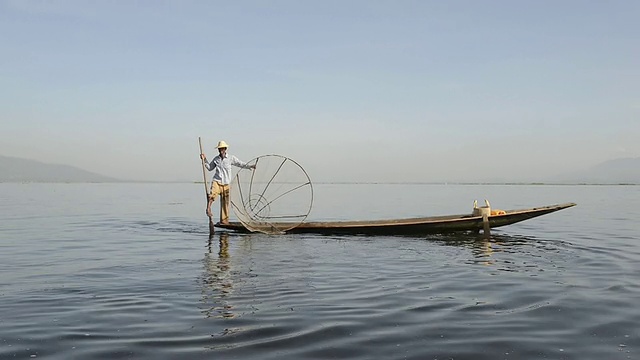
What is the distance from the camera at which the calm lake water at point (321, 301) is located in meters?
5.33

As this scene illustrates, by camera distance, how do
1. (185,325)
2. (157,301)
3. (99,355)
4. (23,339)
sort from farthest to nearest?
1. (157,301)
2. (185,325)
3. (23,339)
4. (99,355)

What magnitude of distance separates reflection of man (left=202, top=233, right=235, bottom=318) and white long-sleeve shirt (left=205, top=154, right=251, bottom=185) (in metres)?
3.66

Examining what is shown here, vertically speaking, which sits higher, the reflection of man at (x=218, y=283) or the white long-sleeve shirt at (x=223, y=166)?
the white long-sleeve shirt at (x=223, y=166)

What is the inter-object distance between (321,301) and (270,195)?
9429 mm

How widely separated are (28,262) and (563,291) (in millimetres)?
10315

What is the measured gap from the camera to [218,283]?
8586mm

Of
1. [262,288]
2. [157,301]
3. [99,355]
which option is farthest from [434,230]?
[99,355]

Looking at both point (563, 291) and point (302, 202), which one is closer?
point (563, 291)

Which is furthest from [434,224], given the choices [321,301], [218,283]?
[321,301]

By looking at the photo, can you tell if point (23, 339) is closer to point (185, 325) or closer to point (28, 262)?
point (185, 325)

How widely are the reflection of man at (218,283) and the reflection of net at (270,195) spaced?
11.1 feet

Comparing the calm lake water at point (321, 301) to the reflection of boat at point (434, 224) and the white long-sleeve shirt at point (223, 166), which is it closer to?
the reflection of boat at point (434, 224)

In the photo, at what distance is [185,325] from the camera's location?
238 inches

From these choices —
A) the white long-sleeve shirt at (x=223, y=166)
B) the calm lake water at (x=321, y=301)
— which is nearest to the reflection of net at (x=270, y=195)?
the white long-sleeve shirt at (x=223, y=166)
